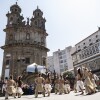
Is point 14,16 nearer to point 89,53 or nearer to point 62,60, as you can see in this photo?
point 89,53

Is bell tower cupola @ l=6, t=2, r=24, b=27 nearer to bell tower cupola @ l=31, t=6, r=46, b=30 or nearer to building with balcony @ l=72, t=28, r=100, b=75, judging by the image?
bell tower cupola @ l=31, t=6, r=46, b=30

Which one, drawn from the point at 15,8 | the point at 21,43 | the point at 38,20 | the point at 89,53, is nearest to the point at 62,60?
the point at 38,20

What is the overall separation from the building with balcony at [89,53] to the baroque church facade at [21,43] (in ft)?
31.6

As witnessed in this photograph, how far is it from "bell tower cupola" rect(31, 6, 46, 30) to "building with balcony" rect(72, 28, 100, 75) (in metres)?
11.9

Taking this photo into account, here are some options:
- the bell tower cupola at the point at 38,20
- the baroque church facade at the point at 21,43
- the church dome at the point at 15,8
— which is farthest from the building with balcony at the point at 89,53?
the church dome at the point at 15,8

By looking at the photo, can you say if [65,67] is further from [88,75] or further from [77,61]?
Answer: [88,75]

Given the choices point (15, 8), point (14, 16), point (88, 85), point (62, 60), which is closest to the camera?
point (88, 85)

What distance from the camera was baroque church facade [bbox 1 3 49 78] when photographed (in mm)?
42562

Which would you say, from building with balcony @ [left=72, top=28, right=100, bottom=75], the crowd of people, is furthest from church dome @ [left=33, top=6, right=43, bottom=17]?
the crowd of people

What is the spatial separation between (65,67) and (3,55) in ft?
177

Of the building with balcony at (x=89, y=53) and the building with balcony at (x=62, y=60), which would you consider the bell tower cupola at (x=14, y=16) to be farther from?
the building with balcony at (x=62, y=60)

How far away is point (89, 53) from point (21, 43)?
16880 millimetres

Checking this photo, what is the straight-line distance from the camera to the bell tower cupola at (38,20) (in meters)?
49.2

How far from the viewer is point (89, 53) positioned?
152 ft
